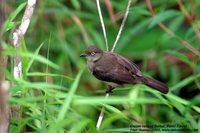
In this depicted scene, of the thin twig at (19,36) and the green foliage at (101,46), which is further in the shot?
the green foliage at (101,46)

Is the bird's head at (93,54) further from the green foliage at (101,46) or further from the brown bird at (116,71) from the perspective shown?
the green foliage at (101,46)

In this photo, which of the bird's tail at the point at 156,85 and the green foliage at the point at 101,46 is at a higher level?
the green foliage at the point at 101,46

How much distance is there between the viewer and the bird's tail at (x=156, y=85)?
5.52 m

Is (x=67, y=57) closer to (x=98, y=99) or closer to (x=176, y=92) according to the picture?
(x=176, y=92)

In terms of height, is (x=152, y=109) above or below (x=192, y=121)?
above

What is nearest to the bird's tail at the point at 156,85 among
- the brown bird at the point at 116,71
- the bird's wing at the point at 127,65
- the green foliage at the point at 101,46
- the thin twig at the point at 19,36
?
the brown bird at the point at 116,71

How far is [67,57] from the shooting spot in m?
7.75

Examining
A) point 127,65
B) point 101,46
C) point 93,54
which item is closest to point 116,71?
point 127,65

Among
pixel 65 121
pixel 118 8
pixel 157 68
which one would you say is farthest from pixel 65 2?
pixel 65 121

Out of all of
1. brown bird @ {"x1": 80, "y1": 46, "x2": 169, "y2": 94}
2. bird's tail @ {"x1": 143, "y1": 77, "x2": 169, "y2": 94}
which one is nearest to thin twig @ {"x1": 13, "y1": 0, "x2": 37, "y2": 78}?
brown bird @ {"x1": 80, "y1": 46, "x2": 169, "y2": 94}

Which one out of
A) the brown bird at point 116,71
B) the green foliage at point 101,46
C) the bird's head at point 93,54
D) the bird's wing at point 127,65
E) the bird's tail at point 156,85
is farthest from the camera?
the green foliage at point 101,46

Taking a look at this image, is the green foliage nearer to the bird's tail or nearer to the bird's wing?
the bird's wing

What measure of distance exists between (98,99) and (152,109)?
4363 millimetres

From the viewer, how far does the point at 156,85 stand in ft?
18.6
